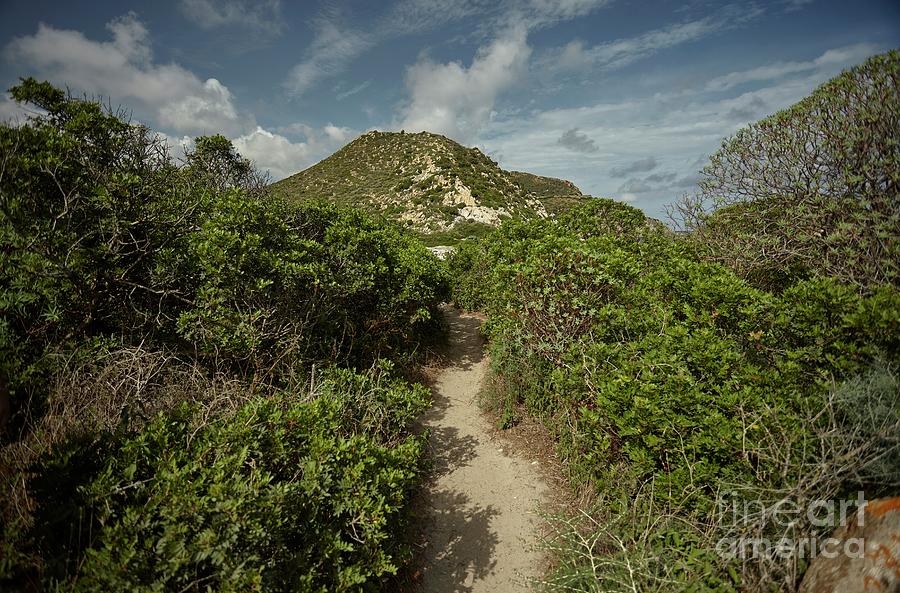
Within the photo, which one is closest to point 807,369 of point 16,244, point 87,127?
point 16,244

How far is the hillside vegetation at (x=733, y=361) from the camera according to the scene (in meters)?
3.53

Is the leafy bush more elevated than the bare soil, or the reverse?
the leafy bush

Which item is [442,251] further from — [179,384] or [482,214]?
[179,384]

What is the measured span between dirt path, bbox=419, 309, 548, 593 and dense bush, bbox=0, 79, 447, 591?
2.59ft

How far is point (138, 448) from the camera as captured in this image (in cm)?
338

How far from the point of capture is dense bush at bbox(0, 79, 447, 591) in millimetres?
2926

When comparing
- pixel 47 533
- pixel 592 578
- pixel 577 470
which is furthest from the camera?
pixel 577 470

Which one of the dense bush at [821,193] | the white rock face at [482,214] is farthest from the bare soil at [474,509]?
the white rock face at [482,214]

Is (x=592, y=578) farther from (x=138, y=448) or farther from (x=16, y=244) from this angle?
(x=16, y=244)

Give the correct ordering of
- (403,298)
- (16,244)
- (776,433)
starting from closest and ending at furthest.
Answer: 1. (776,433)
2. (16,244)
3. (403,298)

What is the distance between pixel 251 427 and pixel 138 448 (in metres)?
0.90

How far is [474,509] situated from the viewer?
228 inches

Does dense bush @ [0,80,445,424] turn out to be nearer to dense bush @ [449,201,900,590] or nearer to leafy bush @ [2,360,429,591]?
leafy bush @ [2,360,429,591]

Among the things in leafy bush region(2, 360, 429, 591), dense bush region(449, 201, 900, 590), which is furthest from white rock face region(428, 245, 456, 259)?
leafy bush region(2, 360, 429, 591)
